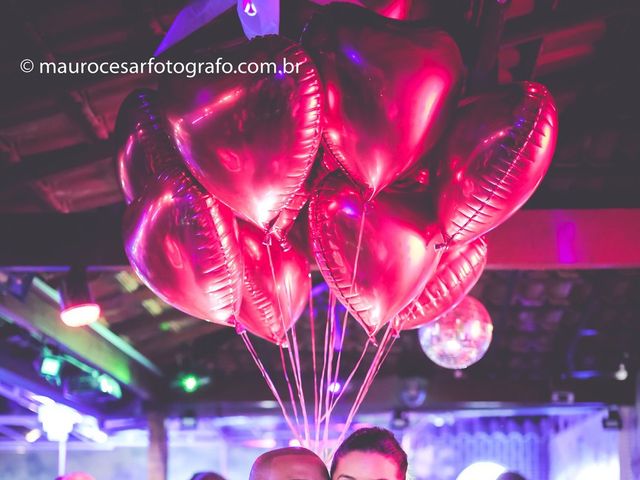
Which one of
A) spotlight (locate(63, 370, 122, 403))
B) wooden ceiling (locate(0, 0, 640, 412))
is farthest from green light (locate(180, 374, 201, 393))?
spotlight (locate(63, 370, 122, 403))

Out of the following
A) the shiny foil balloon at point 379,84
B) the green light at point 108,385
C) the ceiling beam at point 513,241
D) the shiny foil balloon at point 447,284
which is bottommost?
the shiny foil balloon at point 447,284

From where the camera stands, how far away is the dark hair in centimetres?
161

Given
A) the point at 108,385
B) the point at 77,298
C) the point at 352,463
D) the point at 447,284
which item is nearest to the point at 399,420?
the point at 108,385

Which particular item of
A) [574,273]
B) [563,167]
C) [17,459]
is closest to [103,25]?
[563,167]

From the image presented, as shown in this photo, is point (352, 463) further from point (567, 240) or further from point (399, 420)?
point (399, 420)

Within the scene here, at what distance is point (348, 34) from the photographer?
1.78 m

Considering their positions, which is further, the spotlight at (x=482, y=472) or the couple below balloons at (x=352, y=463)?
the spotlight at (x=482, y=472)

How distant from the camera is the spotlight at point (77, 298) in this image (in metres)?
3.63

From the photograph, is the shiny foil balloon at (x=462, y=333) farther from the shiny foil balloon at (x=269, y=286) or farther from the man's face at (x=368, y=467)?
the man's face at (x=368, y=467)

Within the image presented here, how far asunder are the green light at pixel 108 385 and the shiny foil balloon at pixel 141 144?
4.41 meters

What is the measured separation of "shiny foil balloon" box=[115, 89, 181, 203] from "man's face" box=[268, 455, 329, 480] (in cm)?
78

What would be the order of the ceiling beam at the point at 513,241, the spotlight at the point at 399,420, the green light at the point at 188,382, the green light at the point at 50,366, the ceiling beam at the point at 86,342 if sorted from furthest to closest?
the spotlight at the point at 399,420, the green light at the point at 188,382, the green light at the point at 50,366, the ceiling beam at the point at 86,342, the ceiling beam at the point at 513,241

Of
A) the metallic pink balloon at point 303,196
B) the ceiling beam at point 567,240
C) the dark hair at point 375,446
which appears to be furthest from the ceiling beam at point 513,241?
the dark hair at point 375,446

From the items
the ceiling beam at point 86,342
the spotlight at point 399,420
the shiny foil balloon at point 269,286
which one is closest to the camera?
the shiny foil balloon at point 269,286
